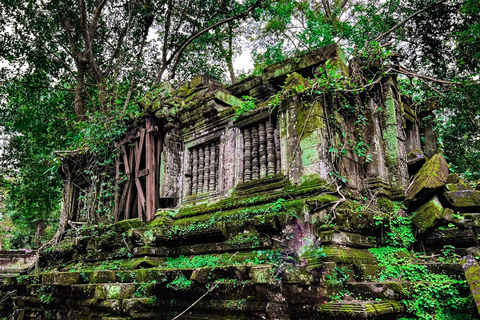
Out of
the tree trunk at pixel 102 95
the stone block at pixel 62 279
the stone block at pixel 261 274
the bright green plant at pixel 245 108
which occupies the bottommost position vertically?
the stone block at pixel 62 279

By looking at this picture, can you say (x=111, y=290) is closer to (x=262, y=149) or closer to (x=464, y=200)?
(x=262, y=149)

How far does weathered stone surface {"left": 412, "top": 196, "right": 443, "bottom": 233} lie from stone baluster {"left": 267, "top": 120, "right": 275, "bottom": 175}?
78.5 inches

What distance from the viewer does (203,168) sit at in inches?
253

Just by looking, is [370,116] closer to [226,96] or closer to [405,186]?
[405,186]

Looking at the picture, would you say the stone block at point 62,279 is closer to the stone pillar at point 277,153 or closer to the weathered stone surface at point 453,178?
the stone pillar at point 277,153

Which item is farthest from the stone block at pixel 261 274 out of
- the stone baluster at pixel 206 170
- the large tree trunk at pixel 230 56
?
the large tree trunk at pixel 230 56

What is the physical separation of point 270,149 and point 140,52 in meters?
9.56

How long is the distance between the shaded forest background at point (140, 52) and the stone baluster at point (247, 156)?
5.86 metres

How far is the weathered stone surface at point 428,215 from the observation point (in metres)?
4.48

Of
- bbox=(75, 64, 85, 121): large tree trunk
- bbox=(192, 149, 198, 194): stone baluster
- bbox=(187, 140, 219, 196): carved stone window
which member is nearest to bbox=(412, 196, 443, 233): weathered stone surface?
bbox=(187, 140, 219, 196): carved stone window

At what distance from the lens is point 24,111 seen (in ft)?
43.8

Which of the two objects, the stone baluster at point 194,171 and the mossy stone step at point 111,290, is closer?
the mossy stone step at point 111,290

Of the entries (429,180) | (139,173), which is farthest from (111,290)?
(429,180)

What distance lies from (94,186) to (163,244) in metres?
3.81
